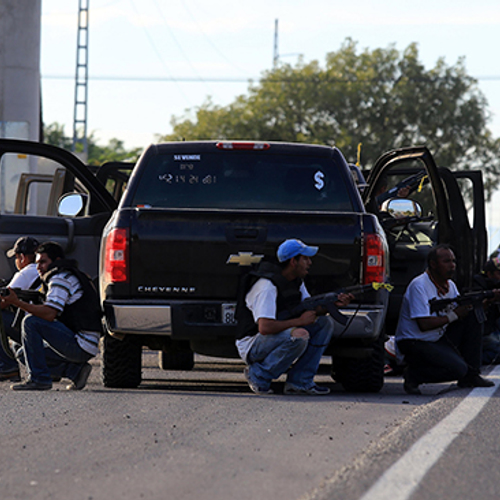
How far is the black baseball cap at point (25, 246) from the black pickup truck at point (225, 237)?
421 mm

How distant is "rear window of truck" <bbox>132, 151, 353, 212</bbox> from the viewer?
895 centimetres

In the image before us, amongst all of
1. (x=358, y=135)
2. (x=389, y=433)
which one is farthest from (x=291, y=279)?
(x=358, y=135)

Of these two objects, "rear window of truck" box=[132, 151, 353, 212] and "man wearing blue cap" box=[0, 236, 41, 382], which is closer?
"rear window of truck" box=[132, 151, 353, 212]

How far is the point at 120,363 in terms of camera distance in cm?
898

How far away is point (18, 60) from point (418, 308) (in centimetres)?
1331

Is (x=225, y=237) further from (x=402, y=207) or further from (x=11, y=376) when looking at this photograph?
(x=11, y=376)

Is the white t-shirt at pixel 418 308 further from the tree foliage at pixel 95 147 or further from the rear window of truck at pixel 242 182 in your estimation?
the tree foliage at pixel 95 147

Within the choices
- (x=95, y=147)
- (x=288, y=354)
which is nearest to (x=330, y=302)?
(x=288, y=354)

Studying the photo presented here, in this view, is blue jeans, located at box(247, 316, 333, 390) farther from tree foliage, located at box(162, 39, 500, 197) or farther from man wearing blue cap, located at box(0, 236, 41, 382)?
tree foliage, located at box(162, 39, 500, 197)

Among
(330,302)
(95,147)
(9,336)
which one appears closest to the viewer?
(330,302)

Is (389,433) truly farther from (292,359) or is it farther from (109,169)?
(109,169)

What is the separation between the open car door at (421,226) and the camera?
10.0 metres

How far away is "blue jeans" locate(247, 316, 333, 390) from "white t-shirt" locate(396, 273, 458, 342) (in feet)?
3.61

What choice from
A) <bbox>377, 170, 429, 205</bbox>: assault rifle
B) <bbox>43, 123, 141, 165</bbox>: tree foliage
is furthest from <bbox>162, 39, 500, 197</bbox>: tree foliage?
<bbox>377, 170, 429, 205</bbox>: assault rifle
